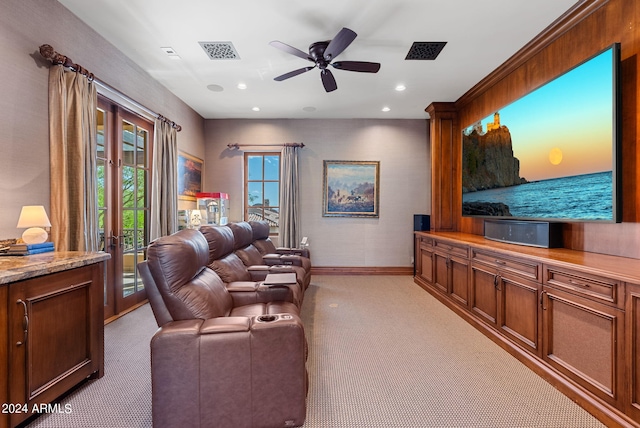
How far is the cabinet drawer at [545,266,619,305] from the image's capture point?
1.74 meters

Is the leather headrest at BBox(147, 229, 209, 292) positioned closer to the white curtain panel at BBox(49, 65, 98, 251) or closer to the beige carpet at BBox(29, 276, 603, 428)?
the beige carpet at BBox(29, 276, 603, 428)

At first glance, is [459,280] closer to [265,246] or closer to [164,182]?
[265,246]

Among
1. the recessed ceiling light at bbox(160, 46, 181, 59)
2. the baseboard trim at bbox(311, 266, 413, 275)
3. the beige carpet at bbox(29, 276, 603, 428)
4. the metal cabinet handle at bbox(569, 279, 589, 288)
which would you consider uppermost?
the recessed ceiling light at bbox(160, 46, 181, 59)

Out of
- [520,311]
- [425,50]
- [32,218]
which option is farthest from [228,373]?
[425,50]

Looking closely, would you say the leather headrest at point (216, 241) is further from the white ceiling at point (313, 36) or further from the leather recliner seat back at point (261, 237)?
the white ceiling at point (313, 36)

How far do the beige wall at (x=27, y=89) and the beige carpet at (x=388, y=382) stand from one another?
55.0 inches

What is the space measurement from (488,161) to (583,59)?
4.70ft

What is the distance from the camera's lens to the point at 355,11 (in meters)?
2.64

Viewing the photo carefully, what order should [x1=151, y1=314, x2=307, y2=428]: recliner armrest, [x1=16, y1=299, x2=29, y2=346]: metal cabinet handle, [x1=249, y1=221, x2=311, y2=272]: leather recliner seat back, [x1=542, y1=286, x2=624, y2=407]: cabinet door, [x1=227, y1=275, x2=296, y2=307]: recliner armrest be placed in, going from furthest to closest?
[x1=249, y1=221, x2=311, y2=272]: leather recliner seat back
[x1=227, y1=275, x2=296, y2=307]: recliner armrest
[x1=542, y1=286, x2=624, y2=407]: cabinet door
[x1=16, y1=299, x2=29, y2=346]: metal cabinet handle
[x1=151, y1=314, x2=307, y2=428]: recliner armrest

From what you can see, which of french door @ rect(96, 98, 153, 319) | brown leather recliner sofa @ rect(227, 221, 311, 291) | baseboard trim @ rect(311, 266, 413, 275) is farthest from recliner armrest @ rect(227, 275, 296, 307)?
baseboard trim @ rect(311, 266, 413, 275)

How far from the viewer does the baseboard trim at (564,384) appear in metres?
1.70

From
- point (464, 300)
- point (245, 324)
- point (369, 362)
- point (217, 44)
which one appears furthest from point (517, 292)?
point (217, 44)

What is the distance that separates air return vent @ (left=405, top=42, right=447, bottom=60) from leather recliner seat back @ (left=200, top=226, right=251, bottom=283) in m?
2.83

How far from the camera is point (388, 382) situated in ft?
7.04
